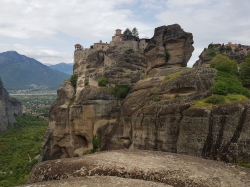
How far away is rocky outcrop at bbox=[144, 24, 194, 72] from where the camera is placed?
47656 millimetres

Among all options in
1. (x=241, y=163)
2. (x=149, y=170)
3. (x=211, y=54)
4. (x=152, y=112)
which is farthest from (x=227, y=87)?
(x=211, y=54)

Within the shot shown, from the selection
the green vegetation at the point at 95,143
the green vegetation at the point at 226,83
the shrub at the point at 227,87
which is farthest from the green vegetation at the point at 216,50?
the green vegetation at the point at 95,143

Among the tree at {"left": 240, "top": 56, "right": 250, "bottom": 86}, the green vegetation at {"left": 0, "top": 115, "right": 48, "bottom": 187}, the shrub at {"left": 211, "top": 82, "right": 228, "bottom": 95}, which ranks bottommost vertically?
the green vegetation at {"left": 0, "top": 115, "right": 48, "bottom": 187}

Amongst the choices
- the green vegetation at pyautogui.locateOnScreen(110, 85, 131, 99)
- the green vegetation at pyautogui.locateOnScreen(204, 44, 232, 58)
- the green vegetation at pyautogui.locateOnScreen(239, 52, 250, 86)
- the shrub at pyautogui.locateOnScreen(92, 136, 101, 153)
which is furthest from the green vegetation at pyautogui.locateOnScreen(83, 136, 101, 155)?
the green vegetation at pyautogui.locateOnScreen(204, 44, 232, 58)

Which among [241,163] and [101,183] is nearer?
[101,183]

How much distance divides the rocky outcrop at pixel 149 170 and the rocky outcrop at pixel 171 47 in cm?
3085

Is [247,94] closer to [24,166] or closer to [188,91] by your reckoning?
[188,91]

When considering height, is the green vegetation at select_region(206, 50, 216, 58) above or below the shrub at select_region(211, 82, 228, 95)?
above

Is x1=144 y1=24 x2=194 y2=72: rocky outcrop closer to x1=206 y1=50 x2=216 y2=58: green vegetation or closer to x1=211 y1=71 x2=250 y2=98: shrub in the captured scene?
x1=206 y1=50 x2=216 y2=58: green vegetation

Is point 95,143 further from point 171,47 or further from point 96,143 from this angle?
point 171,47

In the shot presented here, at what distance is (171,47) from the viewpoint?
160 feet

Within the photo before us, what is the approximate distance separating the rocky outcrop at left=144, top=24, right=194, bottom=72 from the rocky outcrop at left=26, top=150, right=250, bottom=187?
30854 mm

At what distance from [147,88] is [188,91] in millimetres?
6984

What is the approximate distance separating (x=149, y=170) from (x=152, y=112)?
487 inches
